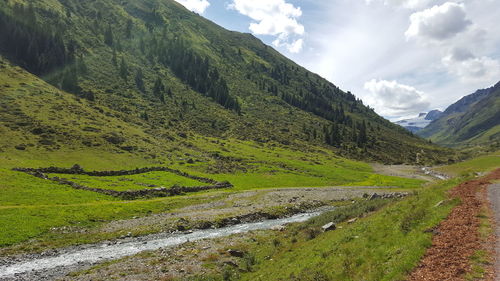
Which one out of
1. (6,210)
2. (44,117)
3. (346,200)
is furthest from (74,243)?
(44,117)

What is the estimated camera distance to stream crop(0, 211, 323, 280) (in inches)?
1045

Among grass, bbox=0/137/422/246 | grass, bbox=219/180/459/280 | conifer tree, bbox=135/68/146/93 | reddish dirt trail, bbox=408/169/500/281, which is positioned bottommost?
grass, bbox=0/137/422/246

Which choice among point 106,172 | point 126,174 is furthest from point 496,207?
point 106,172

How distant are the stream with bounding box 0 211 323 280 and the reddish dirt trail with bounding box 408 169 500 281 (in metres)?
27.8

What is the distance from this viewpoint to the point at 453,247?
1443 centimetres

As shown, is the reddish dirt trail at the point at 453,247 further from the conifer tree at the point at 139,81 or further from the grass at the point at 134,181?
the conifer tree at the point at 139,81

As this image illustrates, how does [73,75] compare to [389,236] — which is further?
[73,75]

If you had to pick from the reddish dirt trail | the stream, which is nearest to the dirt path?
the reddish dirt trail

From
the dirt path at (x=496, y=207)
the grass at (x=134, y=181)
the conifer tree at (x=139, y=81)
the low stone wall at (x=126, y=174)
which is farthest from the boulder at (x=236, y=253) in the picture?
the conifer tree at (x=139, y=81)

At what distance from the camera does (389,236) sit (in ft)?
61.4

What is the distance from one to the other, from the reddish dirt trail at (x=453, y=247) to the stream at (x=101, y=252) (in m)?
27.8

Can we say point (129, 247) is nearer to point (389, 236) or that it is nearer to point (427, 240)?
point (389, 236)

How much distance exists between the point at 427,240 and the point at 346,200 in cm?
5142

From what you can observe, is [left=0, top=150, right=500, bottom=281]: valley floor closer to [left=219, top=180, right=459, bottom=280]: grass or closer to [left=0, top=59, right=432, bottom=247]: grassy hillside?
[left=219, top=180, right=459, bottom=280]: grass
